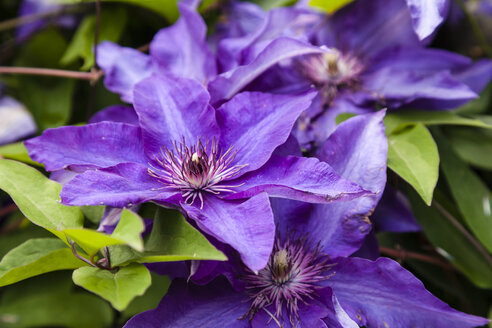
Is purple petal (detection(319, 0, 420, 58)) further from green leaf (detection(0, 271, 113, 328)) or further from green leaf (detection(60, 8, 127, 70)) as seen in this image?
green leaf (detection(0, 271, 113, 328))

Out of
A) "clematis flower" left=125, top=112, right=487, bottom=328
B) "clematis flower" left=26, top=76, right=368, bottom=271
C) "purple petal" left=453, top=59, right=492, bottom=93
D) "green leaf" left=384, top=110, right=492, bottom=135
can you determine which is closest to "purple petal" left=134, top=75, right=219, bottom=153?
"clematis flower" left=26, top=76, right=368, bottom=271

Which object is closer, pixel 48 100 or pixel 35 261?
pixel 35 261

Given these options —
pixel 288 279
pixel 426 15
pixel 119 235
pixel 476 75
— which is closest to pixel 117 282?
pixel 119 235

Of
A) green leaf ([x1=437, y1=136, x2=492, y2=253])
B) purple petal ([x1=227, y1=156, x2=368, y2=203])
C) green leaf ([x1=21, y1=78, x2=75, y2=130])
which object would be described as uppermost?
purple petal ([x1=227, y1=156, x2=368, y2=203])

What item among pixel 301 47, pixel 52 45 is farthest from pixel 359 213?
pixel 52 45

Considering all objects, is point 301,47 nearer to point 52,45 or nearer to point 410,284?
point 410,284

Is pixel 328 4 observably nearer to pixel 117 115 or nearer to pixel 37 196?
pixel 117 115
